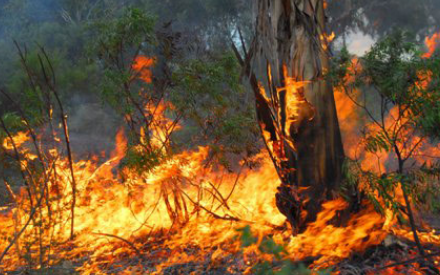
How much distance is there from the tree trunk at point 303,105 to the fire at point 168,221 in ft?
0.34

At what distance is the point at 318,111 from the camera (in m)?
5.67

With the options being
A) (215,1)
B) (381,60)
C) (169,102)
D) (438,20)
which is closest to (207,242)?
(169,102)

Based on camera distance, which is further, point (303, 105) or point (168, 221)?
point (168, 221)

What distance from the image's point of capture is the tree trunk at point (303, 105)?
18.6ft

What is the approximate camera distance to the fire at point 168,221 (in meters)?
5.66

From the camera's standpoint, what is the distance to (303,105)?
568 centimetres

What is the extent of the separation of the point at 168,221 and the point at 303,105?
330 cm

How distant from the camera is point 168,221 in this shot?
25.6 ft

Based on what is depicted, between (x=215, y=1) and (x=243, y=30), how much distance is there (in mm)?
3016

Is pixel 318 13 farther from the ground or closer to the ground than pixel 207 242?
farther from the ground

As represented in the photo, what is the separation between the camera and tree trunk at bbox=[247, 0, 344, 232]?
5672mm

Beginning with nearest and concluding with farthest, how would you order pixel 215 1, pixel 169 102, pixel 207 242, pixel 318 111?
pixel 318 111 → pixel 207 242 → pixel 169 102 → pixel 215 1

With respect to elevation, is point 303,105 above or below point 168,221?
above

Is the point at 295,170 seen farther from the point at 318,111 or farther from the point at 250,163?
the point at 250,163
